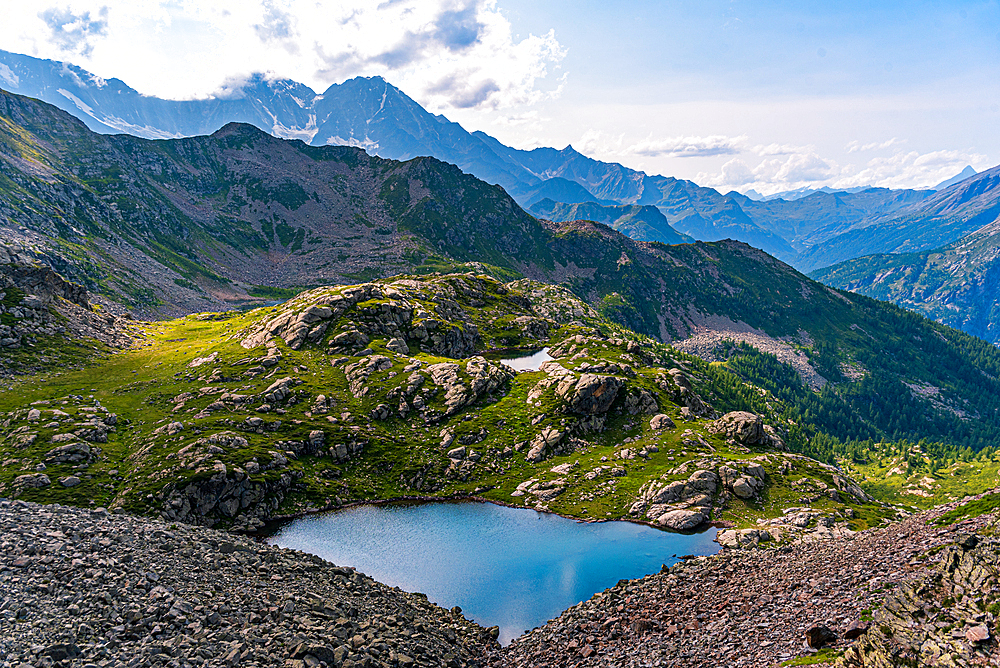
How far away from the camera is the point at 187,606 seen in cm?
4084

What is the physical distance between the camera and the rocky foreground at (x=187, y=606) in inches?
1374

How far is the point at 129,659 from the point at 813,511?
286 ft

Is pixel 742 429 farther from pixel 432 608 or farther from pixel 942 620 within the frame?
pixel 432 608

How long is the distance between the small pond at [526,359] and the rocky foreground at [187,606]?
338ft

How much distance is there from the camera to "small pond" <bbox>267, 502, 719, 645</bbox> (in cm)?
6200

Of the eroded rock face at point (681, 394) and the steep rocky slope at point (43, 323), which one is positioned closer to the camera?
the steep rocky slope at point (43, 323)

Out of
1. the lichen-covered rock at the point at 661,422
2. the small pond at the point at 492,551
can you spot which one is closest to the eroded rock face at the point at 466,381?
the small pond at the point at 492,551

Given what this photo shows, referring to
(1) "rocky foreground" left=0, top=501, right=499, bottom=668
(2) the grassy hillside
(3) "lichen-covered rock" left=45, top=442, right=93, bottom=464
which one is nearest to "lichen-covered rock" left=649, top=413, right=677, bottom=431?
(2) the grassy hillside

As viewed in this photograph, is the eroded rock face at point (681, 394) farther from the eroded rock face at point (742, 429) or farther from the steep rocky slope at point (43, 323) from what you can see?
the steep rocky slope at point (43, 323)

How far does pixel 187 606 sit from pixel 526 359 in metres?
137

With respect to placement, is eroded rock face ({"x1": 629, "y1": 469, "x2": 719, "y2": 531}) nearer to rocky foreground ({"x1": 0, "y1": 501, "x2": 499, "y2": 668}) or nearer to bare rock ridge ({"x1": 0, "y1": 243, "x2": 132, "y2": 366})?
rocky foreground ({"x1": 0, "y1": 501, "x2": 499, "y2": 668})

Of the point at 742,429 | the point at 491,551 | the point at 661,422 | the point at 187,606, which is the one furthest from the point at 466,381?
the point at 187,606

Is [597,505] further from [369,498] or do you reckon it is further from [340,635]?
[340,635]

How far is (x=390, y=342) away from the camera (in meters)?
136
